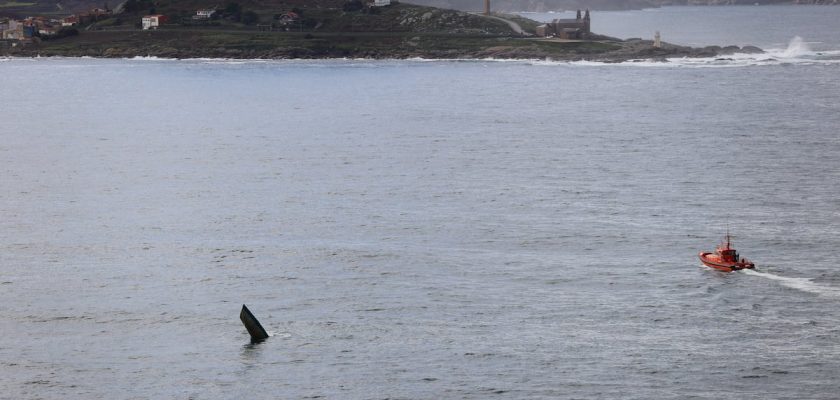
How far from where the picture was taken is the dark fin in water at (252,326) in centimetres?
6206

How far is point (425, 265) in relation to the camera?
76438 millimetres

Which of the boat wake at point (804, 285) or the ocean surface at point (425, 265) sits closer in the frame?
the ocean surface at point (425, 265)

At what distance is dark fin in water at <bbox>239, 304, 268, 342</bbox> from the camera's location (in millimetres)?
62062

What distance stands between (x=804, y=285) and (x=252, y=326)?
31496mm

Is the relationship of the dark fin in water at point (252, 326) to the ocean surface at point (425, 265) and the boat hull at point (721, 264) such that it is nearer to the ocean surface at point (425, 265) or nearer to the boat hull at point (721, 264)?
the ocean surface at point (425, 265)

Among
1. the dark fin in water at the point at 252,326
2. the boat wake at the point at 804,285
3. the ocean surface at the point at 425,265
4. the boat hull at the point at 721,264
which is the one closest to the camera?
the ocean surface at the point at 425,265

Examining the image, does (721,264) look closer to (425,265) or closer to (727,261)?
(727,261)

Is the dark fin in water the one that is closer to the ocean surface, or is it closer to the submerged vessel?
the ocean surface

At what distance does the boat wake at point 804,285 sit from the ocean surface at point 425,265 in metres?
0.23

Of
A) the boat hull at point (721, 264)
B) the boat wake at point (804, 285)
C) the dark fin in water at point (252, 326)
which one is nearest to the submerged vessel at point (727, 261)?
the boat hull at point (721, 264)

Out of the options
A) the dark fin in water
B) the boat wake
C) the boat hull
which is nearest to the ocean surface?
the boat wake

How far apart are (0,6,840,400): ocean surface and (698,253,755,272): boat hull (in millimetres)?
817

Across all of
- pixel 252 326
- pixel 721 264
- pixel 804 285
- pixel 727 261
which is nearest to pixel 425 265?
pixel 252 326

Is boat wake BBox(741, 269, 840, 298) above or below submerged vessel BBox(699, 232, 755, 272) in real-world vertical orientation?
below
